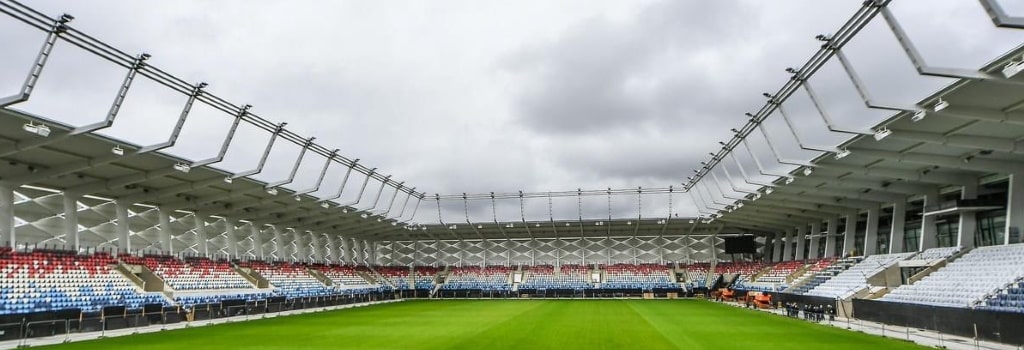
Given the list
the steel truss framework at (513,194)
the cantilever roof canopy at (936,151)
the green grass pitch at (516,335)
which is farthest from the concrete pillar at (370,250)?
the cantilever roof canopy at (936,151)

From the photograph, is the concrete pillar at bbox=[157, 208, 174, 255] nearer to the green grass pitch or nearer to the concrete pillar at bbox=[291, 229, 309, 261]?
the green grass pitch

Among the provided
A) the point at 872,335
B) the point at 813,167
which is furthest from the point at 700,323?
the point at 813,167

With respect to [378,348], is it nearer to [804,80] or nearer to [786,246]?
[804,80]

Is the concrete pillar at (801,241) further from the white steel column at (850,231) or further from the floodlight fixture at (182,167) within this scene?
the floodlight fixture at (182,167)

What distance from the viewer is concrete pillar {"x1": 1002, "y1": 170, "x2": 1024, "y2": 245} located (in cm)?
2448

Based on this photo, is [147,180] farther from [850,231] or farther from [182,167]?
[850,231]

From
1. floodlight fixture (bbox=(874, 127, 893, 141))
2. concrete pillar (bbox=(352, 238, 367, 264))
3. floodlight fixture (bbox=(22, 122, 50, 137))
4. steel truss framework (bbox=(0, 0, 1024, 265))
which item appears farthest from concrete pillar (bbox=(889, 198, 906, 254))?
concrete pillar (bbox=(352, 238, 367, 264))

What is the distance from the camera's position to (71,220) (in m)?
30.4

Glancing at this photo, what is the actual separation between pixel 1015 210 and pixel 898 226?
10716 millimetres

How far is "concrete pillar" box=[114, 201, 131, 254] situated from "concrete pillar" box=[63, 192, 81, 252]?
293cm

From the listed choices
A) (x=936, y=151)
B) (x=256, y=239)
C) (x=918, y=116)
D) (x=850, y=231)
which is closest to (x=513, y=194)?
(x=256, y=239)

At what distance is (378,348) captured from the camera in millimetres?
18375

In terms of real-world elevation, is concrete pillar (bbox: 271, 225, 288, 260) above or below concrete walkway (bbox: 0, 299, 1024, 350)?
above

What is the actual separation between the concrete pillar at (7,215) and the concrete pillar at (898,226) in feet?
154
